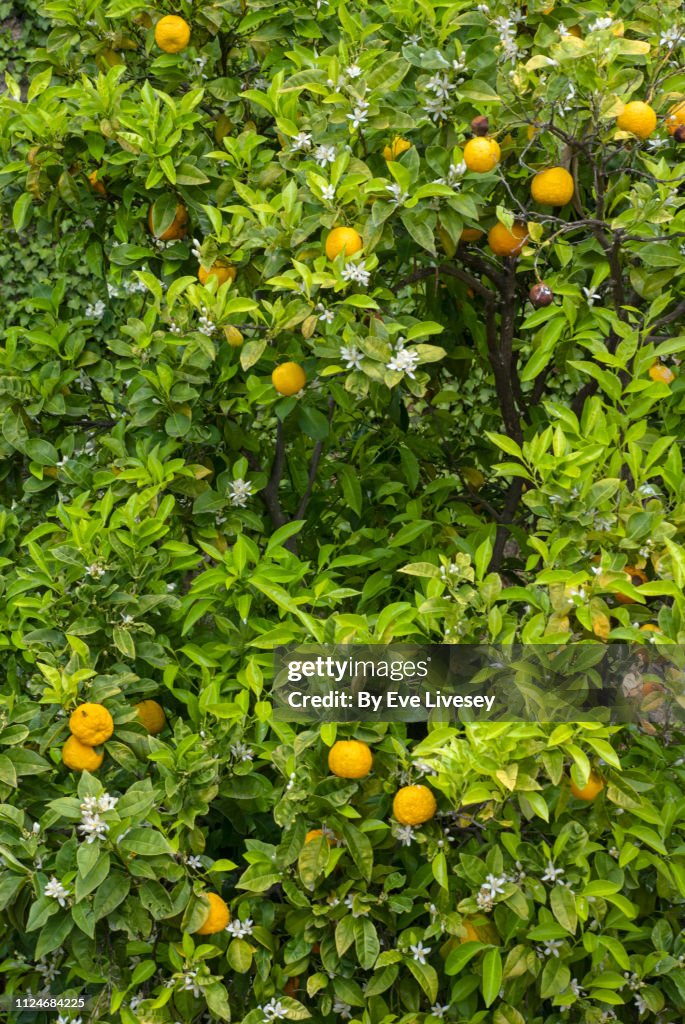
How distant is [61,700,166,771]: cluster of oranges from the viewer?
1.96m

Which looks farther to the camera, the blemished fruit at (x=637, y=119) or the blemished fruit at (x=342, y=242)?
the blemished fruit at (x=637, y=119)

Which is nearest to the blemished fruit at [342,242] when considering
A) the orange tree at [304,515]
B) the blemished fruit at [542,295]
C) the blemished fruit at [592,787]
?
the orange tree at [304,515]

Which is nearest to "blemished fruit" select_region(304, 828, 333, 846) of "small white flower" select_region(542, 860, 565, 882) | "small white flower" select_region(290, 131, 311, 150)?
"small white flower" select_region(542, 860, 565, 882)

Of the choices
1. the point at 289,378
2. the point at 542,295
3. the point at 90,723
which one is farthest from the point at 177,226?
the point at 90,723

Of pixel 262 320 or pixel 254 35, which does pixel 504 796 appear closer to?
pixel 262 320

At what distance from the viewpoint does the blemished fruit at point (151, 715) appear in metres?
2.22

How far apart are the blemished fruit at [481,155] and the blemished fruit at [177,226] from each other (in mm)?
653

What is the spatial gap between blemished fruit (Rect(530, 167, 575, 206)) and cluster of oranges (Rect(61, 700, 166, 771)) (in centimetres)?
125

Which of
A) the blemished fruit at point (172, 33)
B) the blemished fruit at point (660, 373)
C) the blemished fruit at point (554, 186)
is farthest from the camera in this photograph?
the blemished fruit at point (172, 33)

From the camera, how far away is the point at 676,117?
2.47 meters

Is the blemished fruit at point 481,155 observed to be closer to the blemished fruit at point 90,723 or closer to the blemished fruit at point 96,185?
the blemished fruit at point 96,185

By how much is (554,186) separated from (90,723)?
1.29 metres

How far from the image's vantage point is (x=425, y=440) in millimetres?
3012

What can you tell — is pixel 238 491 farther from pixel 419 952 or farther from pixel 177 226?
pixel 419 952
